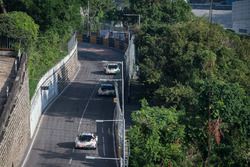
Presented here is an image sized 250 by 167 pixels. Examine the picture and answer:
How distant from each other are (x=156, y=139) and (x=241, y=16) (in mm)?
58037

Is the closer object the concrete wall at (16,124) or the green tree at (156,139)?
the concrete wall at (16,124)

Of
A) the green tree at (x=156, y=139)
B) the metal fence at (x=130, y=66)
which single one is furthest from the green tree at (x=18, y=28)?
the green tree at (x=156, y=139)

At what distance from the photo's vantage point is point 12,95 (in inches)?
2167

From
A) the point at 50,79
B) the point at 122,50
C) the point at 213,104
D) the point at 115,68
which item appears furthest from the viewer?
the point at 122,50

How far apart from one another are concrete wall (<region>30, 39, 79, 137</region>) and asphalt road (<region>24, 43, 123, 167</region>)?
0.73 meters

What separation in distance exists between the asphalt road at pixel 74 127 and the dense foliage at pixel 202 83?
233 inches

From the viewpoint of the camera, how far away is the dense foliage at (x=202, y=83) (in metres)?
50.3

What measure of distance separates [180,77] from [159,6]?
39.5m

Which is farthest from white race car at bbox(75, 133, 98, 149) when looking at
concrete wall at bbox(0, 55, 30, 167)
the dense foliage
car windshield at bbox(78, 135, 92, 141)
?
the dense foliage

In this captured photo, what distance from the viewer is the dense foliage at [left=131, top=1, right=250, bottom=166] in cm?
5034

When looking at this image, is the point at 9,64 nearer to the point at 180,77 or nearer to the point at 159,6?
the point at 180,77

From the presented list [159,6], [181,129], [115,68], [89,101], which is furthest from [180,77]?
[159,6]

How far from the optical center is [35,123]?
67.4 m

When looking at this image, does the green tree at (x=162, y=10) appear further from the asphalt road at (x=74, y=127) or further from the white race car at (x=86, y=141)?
the white race car at (x=86, y=141)
